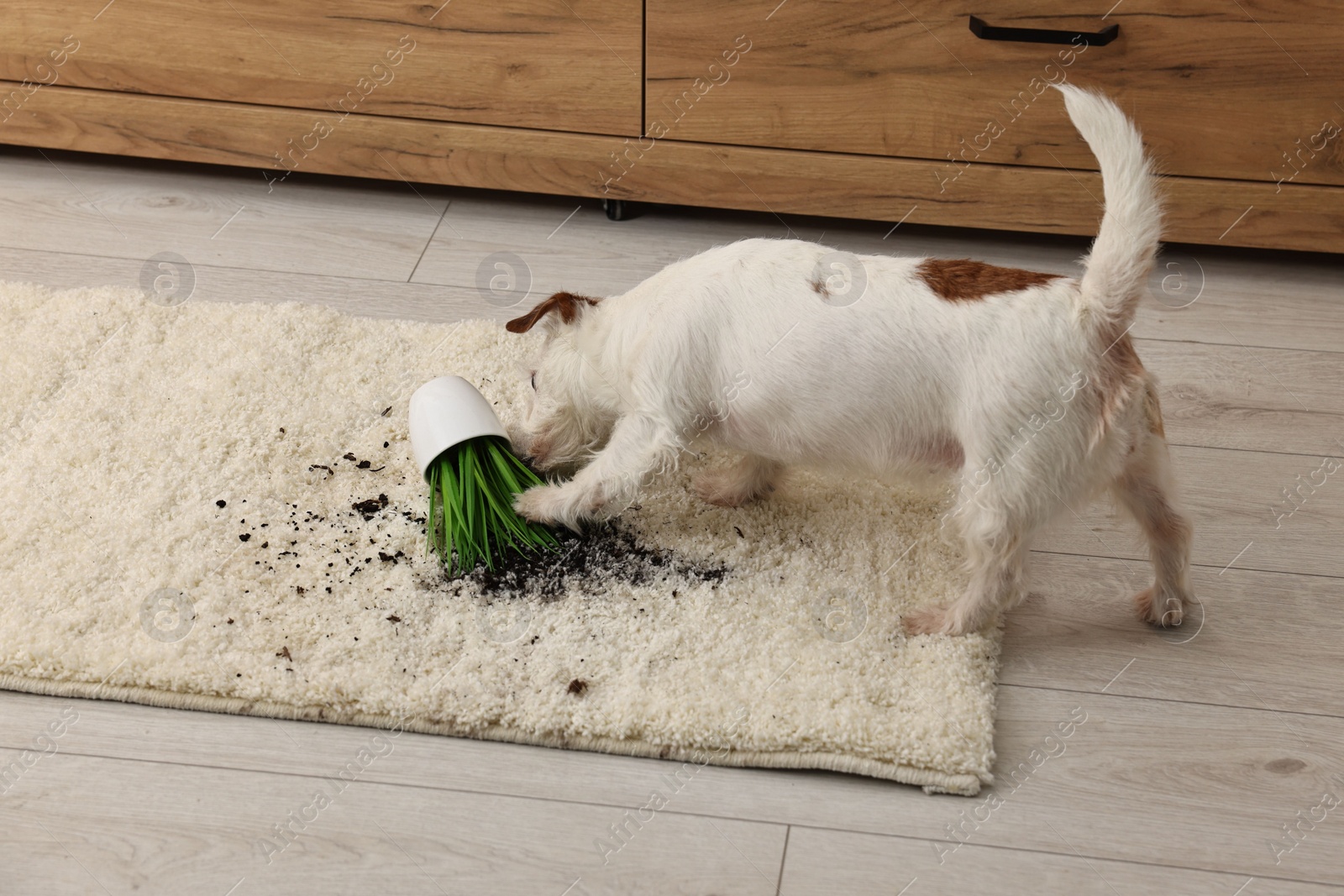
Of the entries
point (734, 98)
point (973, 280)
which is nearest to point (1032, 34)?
point (734, 98)

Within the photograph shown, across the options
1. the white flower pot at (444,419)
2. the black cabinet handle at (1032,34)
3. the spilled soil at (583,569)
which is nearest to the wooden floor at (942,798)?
the spilled soil at (583,569)

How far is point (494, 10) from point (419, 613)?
3.62 feet

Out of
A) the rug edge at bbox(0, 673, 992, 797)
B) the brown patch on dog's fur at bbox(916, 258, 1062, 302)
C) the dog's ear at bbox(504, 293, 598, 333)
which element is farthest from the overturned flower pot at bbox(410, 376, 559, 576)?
Result: the brown patch on dog's fur at bbox(916, 258, 1062, 302)

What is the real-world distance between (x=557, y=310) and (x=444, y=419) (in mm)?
203

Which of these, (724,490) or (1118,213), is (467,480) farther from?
(1118,213)

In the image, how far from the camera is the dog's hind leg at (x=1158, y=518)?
131 cm

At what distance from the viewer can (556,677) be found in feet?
4.30

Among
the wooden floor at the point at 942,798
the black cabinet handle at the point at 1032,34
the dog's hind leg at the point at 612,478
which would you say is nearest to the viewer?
the wooden floor at the point at 942,798

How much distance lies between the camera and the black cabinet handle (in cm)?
183

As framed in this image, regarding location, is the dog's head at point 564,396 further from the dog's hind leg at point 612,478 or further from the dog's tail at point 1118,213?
the dog's tail at point 1118,213

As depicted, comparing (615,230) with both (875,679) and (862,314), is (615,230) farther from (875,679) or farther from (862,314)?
(875,679)

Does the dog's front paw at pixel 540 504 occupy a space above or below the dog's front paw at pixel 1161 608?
above

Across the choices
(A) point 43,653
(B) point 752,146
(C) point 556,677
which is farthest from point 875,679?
(B) point 752,146

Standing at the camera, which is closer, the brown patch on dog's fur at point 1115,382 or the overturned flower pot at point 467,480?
the brown patch on dog's fur at point 1115,382
